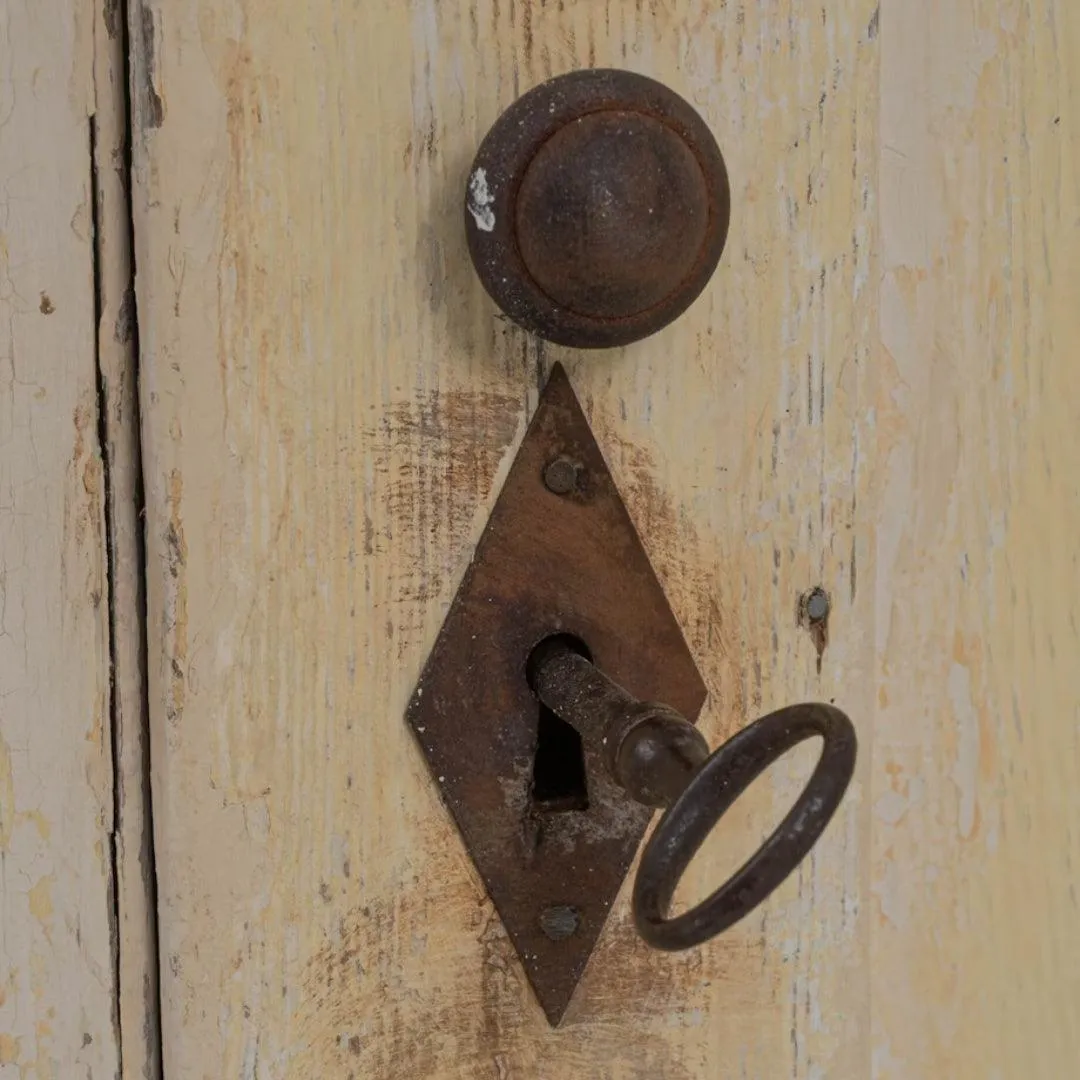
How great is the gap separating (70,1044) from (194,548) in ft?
0.70

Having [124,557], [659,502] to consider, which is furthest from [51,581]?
[659,502]

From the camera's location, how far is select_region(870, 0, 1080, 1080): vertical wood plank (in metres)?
0.59

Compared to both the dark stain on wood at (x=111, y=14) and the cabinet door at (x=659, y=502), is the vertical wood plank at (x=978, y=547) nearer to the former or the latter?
the cabinet door at (x=659, y=502)

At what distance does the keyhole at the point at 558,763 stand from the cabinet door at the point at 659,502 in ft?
0.14

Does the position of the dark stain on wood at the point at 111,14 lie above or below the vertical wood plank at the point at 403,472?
above

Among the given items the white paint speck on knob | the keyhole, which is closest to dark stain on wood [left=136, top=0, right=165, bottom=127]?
the white paint speck on knob

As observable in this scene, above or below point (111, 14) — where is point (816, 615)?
below

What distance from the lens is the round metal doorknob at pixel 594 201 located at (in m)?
0.45

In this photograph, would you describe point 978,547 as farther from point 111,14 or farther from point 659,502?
point 111,14

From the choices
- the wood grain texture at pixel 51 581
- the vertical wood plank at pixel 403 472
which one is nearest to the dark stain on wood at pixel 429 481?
the vertical wood plank at pixel 403 472

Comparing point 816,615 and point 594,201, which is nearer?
point 594,201

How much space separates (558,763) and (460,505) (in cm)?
12

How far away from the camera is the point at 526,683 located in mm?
534

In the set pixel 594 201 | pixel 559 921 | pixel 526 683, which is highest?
pixel 594 201
